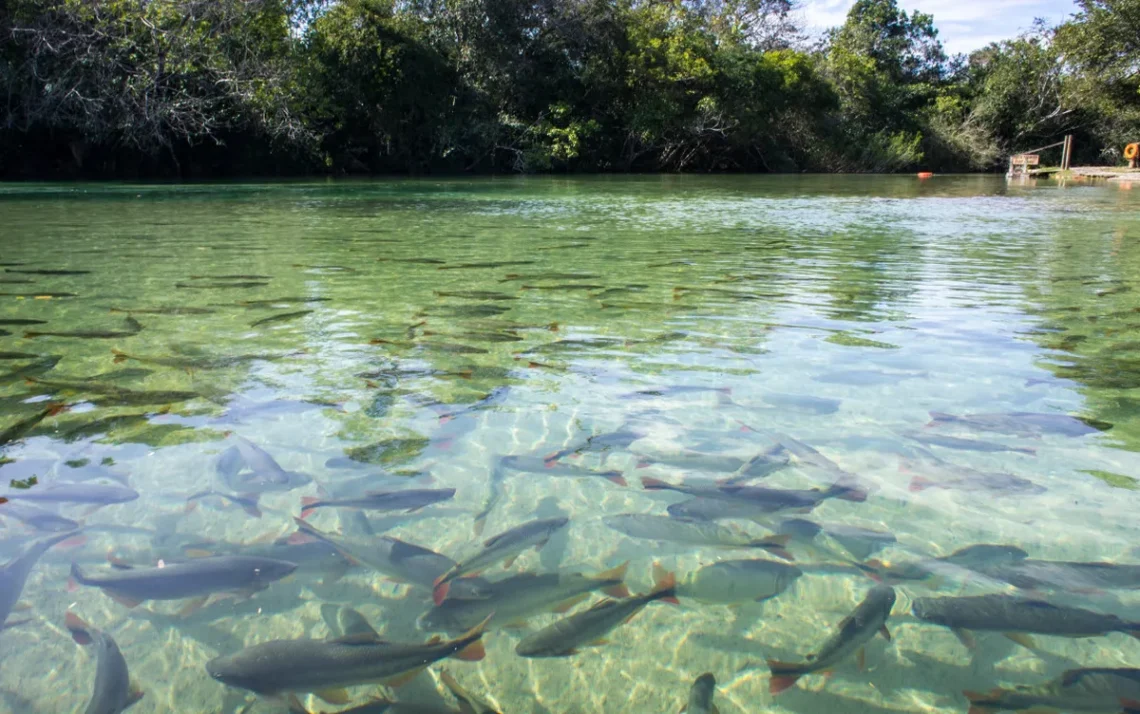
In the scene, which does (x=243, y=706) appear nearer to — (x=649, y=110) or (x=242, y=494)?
(x=242, y=494)

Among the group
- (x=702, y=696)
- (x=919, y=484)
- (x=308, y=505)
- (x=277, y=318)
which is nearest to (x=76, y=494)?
(x=308, y=505)

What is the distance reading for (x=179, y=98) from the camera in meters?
23.4

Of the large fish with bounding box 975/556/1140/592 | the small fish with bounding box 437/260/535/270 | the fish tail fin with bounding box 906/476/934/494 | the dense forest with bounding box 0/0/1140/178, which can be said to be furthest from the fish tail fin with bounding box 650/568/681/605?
the dense forest with bounding box 0/0/1140/178

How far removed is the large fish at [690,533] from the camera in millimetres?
2514

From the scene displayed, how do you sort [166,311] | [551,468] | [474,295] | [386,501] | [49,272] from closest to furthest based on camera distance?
[386,501], [551,468], [166,311], [474,295], [49,272]

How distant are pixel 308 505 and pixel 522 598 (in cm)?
92

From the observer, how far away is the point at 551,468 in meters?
3.04

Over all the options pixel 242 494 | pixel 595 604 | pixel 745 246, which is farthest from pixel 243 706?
pixel 745 246

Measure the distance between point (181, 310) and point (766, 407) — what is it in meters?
4.16

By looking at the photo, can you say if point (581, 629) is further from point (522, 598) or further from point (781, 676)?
point (781, 676)

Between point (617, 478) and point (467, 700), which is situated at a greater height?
point (617, 478)

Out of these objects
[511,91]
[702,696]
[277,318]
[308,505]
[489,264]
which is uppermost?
[511,91]

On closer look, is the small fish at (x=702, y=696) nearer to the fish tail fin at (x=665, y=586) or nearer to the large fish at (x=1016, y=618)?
the fish tail fin at (x=665, y=586)

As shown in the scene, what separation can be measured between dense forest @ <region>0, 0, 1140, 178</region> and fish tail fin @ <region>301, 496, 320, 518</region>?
22522 mm
